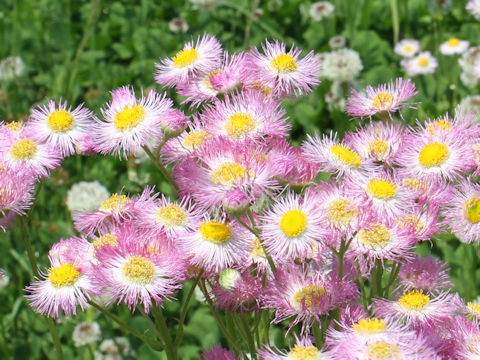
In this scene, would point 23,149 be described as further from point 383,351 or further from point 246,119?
point 383,351

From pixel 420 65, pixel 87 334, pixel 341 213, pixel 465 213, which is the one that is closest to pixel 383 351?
pixel 341 213

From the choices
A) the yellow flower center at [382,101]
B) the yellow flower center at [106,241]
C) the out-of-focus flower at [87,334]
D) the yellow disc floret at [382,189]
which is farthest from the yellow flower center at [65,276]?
the out-of-focus flower at [87,334]

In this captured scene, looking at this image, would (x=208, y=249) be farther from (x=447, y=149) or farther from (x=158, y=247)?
(x=447, y=149)

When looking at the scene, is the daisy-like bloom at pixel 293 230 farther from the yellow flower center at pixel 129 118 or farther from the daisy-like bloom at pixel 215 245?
the yellow flower center at pixel 129 118

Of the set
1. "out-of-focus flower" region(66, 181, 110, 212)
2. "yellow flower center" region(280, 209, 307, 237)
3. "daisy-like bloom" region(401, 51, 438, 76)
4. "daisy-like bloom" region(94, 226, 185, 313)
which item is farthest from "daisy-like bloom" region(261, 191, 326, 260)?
"daisy-like bloom" region(401, 51, 438, 76)

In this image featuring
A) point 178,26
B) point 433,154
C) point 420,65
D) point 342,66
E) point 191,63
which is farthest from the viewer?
point 178,26
